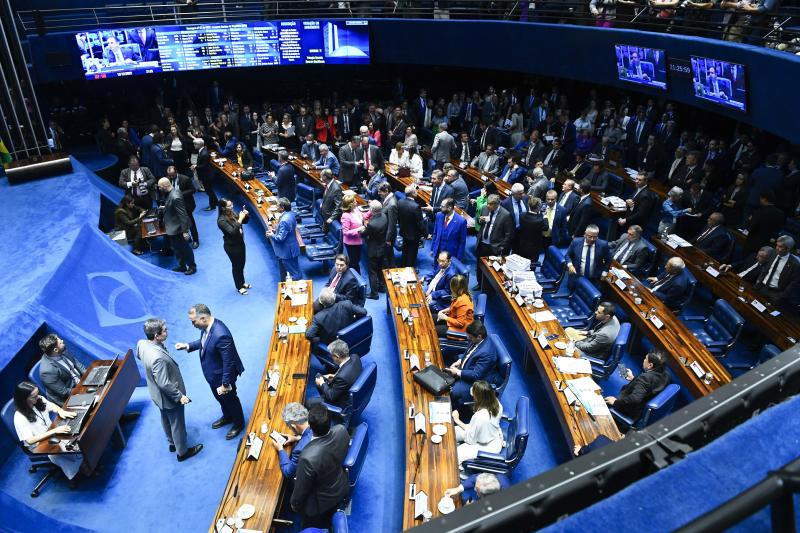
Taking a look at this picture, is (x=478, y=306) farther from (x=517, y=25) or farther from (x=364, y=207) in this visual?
(x=517, y=25)

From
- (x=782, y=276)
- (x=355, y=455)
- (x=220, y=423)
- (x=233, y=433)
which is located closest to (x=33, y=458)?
(x=220, y=423)

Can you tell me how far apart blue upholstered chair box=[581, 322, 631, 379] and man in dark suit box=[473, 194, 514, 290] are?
278 cm

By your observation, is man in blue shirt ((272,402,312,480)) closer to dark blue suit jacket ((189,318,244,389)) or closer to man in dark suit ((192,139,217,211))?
dark blue suit jacket ((189,318,244,389))

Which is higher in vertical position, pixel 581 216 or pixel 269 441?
pixel 581 216

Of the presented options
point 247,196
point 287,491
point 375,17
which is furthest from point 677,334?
point 375,17

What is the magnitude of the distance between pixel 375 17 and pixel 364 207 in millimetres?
8863

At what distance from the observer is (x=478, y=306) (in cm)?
802

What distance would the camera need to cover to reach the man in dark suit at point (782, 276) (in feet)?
24.7

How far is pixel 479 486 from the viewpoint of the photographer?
4359 millimetres

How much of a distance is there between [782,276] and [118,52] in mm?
15937

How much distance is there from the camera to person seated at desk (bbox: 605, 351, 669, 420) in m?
5.96

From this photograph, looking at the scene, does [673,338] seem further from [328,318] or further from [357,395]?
[328,318]

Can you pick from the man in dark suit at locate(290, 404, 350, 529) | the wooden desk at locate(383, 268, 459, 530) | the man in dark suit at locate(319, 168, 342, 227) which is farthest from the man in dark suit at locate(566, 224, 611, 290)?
the man in dark suit at locate(290, 404, 350, 529)

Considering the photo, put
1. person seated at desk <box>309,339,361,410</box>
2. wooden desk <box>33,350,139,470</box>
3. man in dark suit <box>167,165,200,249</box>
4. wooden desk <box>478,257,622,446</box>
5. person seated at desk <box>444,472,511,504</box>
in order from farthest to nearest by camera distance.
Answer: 1. man in dark suit <box>167,165,200,249</box>
2. person seated at desk <box>309,339,361,410</box>
3. wooden desk <box>33,350,139,470</box>
4. wooden desk <box>478,257,622,446</box>
5. person seated at desk <box>444,472,511,504</box>
